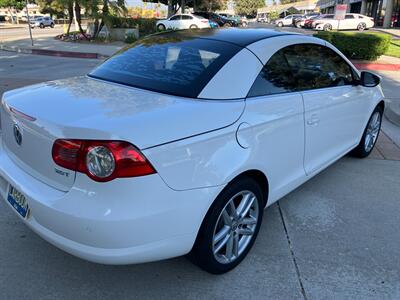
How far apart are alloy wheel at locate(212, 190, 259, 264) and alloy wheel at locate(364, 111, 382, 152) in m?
2.75

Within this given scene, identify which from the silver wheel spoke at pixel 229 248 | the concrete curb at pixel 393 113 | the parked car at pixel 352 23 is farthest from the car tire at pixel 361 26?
the silver wheel spoke at pixel 229 248

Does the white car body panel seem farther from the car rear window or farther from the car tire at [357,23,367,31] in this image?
the car rear window

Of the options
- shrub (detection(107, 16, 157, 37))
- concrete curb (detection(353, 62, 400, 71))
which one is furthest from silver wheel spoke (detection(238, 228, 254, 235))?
shrub (detection(107, 16, 157, 37))

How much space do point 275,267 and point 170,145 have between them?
4.44 ft

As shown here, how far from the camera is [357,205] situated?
3.95m

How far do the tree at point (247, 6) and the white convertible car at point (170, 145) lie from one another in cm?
12974

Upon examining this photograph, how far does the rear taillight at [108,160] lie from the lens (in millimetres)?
2092

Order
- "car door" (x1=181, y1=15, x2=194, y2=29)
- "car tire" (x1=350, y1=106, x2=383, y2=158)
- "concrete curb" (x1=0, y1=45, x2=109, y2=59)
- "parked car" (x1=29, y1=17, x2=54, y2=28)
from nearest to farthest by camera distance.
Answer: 1. "car tire" (x1=350, y1=106, x2=383, y2=158)
2. "concrete curb" (x1=0, y1=45, x2=109, y2=59)
3. "car door" (x1=181, y1=15, x2=194, y2=29)
4. "parked car" (x1=29, y1=17, x2=54, y2=28)

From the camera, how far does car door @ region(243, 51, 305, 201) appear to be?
279 cm

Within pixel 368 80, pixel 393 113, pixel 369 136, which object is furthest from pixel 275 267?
pixel 393 113

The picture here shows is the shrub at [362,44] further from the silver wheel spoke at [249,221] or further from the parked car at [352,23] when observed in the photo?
the parked car at [352,23]

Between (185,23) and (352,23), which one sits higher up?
(185,23)

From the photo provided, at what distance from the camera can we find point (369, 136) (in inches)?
203

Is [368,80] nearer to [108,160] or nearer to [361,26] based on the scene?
→ [108,160]
